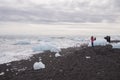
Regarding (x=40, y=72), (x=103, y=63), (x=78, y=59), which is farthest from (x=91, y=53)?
(x=40, y=72)

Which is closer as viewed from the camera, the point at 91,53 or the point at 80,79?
the point at 80,79

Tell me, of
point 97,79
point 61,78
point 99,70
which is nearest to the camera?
point 97,79

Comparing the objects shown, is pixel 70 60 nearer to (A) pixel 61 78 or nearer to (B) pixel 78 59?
(B) pixel 78 59

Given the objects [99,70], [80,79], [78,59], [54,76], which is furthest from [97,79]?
[78,59]

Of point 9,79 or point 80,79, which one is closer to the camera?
point 80,79

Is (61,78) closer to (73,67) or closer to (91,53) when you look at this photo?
(73,67)

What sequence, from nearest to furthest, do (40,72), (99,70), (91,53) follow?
(99,70) → (40,72) → (91,53)

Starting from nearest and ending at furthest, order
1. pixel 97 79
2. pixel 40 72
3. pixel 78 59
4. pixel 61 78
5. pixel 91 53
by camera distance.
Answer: pixel 97 79
pixel 61 78
pixel 40 72
pixel 78 59
pixel 91 53

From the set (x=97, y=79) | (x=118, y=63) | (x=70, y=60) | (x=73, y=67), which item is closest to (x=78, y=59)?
(x=70, y=60)

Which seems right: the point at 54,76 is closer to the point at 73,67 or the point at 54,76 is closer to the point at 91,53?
the point at 73,67

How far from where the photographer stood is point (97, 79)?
8.08 meters

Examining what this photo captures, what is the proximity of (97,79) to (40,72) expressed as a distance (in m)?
3.28

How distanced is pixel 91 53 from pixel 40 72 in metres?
4.92

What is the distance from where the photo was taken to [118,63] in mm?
10594
